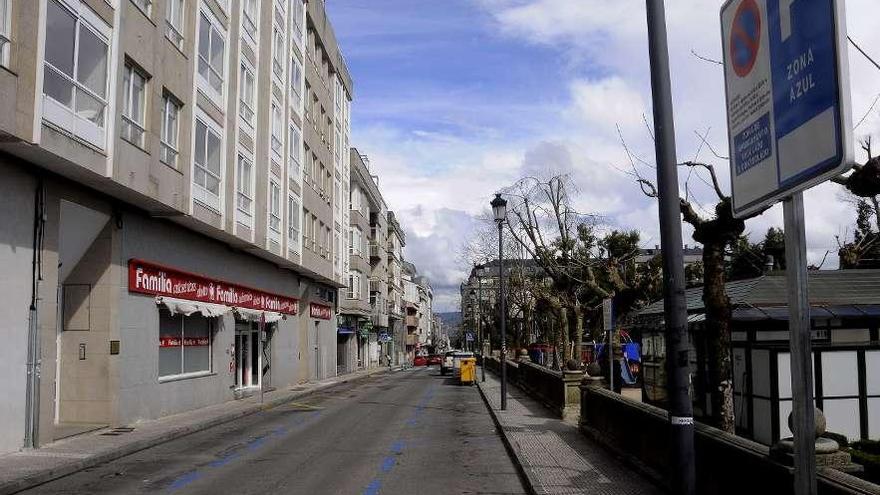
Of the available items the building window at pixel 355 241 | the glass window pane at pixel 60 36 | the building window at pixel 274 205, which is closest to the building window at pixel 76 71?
the glass window pane at pixel 60 36

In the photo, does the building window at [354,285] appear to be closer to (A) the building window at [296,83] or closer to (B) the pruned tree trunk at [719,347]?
(A) the building window at [296,83]

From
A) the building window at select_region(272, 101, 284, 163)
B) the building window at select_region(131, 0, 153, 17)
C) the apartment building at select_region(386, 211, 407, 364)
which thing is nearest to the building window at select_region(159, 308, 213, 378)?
the building window at select_region(131, 0, 153, 17)

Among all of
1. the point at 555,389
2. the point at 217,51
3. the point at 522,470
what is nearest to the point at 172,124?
the point at 217,51

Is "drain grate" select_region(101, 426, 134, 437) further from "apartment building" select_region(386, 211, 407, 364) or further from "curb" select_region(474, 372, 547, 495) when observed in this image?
"apartment building" select_region(386, 211, 407, 364)

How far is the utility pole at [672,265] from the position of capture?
5.51 meters

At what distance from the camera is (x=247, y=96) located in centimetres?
2748

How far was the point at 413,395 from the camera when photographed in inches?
1164

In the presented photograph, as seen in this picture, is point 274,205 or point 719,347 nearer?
point 719,347

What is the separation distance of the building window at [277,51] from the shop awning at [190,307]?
11.3 meters

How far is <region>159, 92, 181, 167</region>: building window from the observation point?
1948cm

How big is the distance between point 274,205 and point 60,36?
55.4ft

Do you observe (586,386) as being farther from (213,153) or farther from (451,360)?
(451,360)

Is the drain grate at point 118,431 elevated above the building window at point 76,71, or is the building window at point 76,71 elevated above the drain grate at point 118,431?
the building window at point 76,71

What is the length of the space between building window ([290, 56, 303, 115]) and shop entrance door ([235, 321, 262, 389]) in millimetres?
10727
